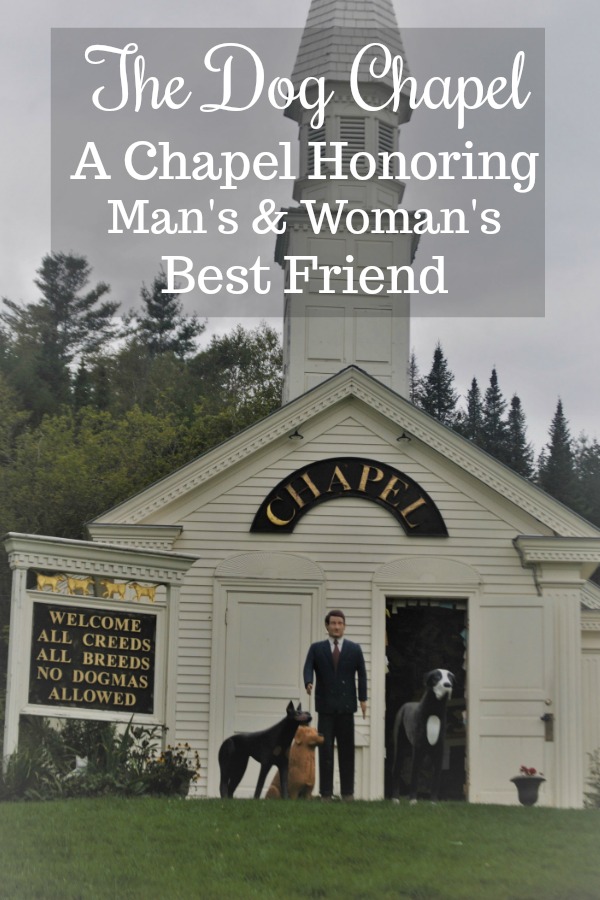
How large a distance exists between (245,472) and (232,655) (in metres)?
2.42

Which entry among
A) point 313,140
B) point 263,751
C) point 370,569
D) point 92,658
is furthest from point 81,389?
point 92,658

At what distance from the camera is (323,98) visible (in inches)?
922

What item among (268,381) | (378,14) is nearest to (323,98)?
(378,14)

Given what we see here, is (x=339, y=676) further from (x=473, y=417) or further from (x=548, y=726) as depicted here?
(x=473, y=417)

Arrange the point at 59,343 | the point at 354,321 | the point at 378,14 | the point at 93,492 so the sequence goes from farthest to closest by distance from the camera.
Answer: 1. the point at 59,343
2. the point at 93,492
3. the point at 378,14
4. the point at 354,321

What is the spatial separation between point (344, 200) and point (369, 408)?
681 cm

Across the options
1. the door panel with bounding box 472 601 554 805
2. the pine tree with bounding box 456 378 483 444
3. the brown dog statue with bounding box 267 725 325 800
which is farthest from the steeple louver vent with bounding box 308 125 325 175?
the pine tree with bounding box 456 378 483 444

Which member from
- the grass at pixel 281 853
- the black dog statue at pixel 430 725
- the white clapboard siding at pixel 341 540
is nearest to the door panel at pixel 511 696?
the white clapboard siding at pixel 341 540

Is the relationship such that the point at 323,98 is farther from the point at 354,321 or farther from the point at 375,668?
the point at 375,668

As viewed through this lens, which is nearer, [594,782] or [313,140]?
[594,782]

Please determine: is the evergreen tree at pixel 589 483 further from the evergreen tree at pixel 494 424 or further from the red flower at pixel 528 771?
the red flower at pixel 528 771

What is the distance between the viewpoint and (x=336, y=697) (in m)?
13.0

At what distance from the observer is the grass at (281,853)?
8.29 metres

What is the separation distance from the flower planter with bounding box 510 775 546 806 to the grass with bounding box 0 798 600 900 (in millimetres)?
3630
